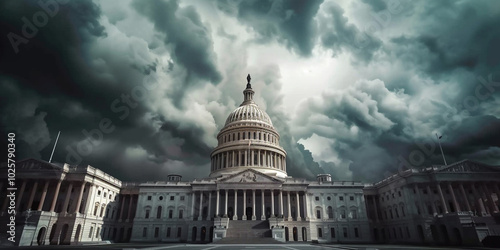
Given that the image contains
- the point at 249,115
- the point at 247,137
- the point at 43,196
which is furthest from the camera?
the point at 249,115

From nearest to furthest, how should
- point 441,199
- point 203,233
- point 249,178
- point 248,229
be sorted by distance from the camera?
point 441,199 → point 248,229 → point 203,233 → point 249,178

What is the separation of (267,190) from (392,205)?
28.2 meters

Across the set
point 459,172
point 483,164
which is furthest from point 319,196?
point 483,164

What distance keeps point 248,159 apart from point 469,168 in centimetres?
4972

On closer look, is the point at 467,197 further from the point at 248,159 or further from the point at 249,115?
the point at 249,115

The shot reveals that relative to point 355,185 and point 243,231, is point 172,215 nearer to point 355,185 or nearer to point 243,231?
point 243,231

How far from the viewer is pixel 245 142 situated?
77.9m

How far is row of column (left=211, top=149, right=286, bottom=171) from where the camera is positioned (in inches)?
2990

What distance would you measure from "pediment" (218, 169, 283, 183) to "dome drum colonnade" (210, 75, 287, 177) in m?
10.3

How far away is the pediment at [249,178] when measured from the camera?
6172 cm

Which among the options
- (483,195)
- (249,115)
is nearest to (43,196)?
(249,115)

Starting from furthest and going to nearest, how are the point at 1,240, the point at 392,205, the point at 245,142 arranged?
the point at 245,142 → the point at 392,205 → the point at 1,240

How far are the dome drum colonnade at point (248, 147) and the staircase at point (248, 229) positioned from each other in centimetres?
1992

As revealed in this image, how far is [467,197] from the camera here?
181 ft
